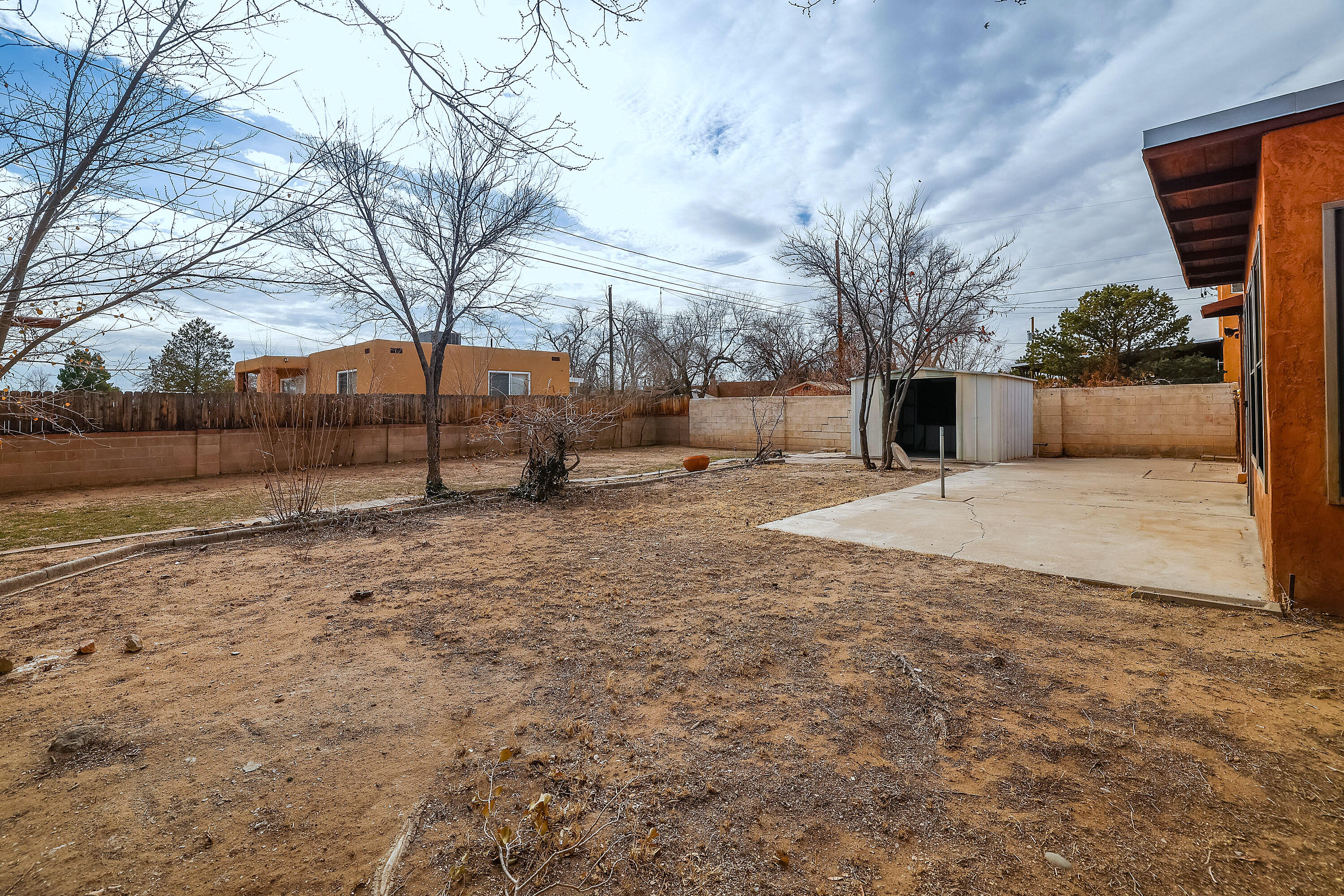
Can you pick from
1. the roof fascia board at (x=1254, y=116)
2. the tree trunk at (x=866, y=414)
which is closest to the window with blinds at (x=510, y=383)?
the tree trunk at (x=866, y=414)

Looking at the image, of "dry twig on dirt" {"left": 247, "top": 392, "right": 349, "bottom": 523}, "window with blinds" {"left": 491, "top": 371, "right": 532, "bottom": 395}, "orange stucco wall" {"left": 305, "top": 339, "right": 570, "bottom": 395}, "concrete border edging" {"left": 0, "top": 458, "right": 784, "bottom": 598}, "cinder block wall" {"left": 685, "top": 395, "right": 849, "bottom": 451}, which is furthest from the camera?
"window with blinds" {"left": 491, "top": 371, "right": 532, "bottom": 395}

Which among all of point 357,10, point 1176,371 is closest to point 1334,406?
point 357,10

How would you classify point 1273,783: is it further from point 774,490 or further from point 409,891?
point 774,490

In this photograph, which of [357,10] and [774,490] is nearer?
[357,10]

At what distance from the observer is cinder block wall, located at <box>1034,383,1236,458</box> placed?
12.1 metres

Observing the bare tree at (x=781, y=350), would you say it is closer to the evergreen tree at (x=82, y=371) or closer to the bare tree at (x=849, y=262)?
the bare tree at (x=849, y=262)

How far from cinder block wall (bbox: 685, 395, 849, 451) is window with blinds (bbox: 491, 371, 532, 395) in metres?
6.22

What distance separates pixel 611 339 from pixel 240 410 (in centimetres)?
1860

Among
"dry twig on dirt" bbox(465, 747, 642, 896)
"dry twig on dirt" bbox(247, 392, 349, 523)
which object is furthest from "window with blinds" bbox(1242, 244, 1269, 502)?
→ "dry twig on dirt" bbox(247, 392, 349, 523)

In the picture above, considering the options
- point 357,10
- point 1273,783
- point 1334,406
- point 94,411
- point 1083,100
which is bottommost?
point 1273,783

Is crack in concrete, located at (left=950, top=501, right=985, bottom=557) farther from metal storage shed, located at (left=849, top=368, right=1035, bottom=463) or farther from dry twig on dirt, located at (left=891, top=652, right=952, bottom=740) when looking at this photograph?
metal storage shed, located at (left=849, top=368, right=1035, bottom=463)

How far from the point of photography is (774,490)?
8.82 meters

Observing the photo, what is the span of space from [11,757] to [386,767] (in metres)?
1.34

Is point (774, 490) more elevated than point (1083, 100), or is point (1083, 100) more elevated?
point (1083, 100)
